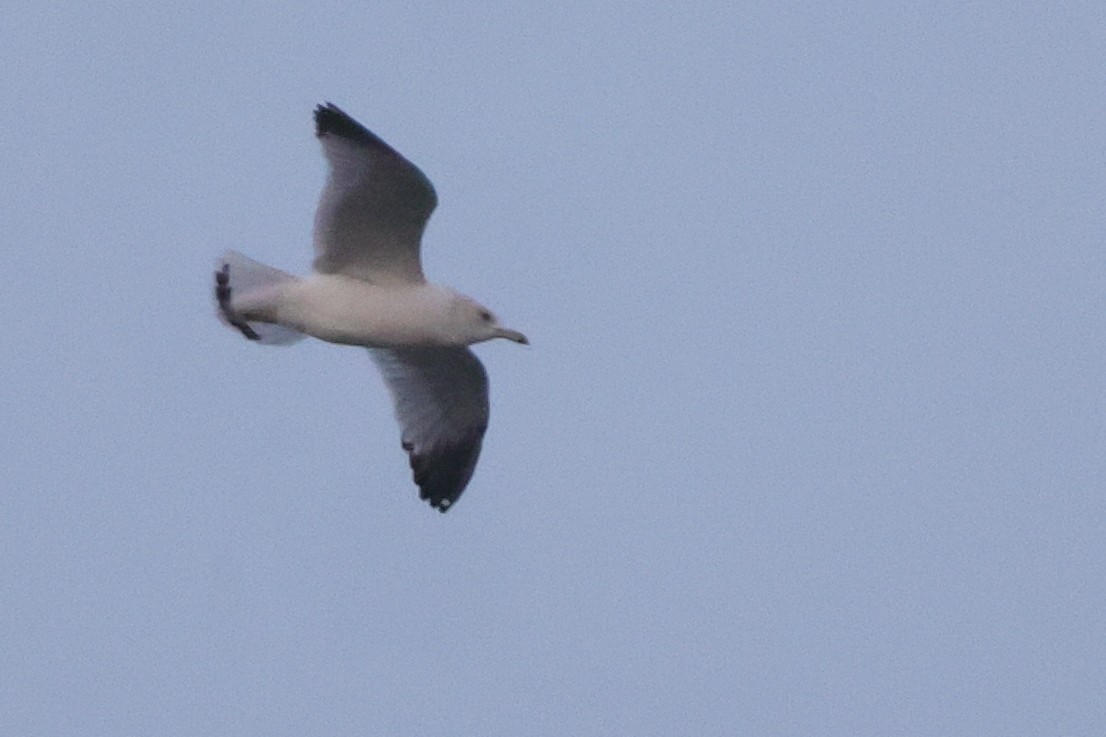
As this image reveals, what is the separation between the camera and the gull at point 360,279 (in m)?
13.3

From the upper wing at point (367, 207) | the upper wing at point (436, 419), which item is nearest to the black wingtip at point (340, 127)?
the upper wing at point (367, 207)

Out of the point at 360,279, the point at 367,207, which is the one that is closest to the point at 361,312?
the point at 360,279

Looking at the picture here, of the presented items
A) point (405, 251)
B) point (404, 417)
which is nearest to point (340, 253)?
point (405, 251)

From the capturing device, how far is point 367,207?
44.2 feet

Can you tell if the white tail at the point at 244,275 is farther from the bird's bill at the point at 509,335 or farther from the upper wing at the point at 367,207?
the bird's bill at the point at 509,335

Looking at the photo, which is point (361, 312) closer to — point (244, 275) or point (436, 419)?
point (244, 275)

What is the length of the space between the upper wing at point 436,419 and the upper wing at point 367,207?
3.20 feet

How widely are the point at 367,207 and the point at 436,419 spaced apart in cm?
164

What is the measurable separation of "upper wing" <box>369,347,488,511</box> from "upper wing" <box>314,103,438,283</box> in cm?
98

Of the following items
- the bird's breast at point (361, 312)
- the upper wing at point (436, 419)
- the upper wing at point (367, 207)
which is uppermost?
the upper wing at point (367, 207)

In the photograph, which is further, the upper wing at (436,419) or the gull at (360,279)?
the upper wing at (436,419)

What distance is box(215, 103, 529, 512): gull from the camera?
1334cm

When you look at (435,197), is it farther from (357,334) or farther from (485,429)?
(485,429)

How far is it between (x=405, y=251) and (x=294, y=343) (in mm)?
Answer: 908
